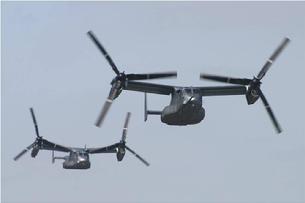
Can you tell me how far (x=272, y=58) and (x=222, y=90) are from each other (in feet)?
23.1

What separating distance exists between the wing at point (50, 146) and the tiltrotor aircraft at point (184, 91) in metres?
48.9

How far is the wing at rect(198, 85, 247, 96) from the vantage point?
79.8 m

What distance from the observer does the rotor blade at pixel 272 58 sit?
255ft

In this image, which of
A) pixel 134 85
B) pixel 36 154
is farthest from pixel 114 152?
pixel 134 85

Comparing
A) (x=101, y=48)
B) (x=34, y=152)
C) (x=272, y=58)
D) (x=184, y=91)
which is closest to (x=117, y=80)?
(x=101, y=48)

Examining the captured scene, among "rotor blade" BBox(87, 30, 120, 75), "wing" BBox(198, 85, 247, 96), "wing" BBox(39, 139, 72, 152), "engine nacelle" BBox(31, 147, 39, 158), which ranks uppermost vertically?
"wing" BBox(39, 139, 72, 152)

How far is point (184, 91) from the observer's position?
251 ft

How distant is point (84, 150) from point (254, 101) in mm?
55926

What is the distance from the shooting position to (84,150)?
415 feet

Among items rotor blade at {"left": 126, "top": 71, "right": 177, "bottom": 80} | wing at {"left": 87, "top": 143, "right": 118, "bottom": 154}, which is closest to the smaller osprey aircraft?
wing at {"left": 87, "top": 143, "right": 118, "bottom": 154}

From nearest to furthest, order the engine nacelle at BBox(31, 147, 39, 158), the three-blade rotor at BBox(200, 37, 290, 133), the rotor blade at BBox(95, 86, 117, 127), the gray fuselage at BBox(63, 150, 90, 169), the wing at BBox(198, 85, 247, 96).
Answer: the rotor blade at BBox(95, 86, 117, 127) → the three-blade rotor at BBox(200, 37, 290, 133) → the wing at BBox(198, 85, 247, 96) → the engine nacelle at BBox(31, 147, 39, 158) → the gray fuselage at BBox(63, 150, 90, 169)

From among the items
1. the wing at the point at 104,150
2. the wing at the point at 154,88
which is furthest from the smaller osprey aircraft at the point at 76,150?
the wing at the point at 154,88

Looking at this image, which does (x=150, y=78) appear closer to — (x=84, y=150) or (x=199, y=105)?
(x=199, y=105)

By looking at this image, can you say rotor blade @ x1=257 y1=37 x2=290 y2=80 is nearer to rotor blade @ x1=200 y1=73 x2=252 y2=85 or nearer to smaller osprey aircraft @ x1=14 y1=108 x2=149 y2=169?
rotor blade @ x1=200 y1=73 x2=252 y2=85
